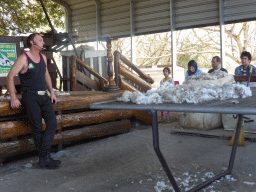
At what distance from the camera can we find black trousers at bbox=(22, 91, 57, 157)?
12.7 feet

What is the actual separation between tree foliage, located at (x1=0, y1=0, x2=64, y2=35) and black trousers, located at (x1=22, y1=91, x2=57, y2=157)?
8.38 meters

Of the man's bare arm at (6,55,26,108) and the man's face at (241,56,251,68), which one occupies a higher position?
the man's face at (241,56,251,68)

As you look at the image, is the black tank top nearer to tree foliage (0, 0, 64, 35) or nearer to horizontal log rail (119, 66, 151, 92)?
→ horizontal log rail (119, 66, 151, 92)

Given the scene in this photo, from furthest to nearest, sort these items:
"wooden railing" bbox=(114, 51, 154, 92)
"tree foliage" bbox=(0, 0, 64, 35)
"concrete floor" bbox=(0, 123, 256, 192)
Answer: "tree foliage" bbox=(0, 0, 64, 35) → "wooden railing" bbox=(114, 51, 154, 92) → "concrete floor" bbox=(0, 123, 256, 192)

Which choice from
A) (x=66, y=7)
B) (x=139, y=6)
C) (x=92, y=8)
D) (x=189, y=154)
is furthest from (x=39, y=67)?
(x=66, y=7)

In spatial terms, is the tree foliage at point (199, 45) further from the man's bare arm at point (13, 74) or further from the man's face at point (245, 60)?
the man's bare arm at point (13, 74)

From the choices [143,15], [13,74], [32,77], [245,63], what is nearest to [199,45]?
[143,15]

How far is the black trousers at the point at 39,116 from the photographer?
153 inches

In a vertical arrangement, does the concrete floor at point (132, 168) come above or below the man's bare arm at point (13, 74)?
below

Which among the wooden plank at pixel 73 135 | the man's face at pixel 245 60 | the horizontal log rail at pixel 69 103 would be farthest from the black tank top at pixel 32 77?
the man's face at pixel 245 60

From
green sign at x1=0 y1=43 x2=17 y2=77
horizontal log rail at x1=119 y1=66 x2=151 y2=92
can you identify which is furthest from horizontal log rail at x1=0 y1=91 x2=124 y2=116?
horizontal log rail at x1=119 y1=66 x2=151 y2=92

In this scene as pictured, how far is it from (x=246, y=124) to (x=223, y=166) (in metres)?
1.93

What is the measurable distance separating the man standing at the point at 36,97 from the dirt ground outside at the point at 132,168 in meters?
0.36

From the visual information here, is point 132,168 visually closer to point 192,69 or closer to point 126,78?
point 192,69
